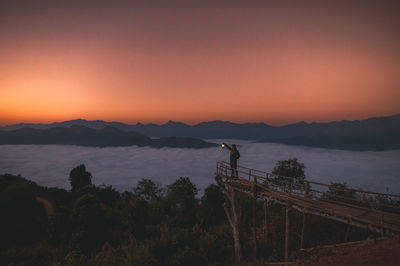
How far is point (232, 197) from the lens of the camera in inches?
609

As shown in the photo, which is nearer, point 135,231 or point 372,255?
point 372,255

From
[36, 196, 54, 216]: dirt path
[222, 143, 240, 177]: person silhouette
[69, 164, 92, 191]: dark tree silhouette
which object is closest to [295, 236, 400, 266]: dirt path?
[222, 143, 240, 177]: person silhouette

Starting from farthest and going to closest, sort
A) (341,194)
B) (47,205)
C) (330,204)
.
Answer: (47,205) < (341,194) < (330,204)

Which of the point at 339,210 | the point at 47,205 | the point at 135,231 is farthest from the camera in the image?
the point at 47,205

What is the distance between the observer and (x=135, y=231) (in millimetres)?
23938

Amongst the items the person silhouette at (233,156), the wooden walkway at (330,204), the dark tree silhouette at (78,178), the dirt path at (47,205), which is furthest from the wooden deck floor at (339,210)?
the dark tree silhouette at (78,178)

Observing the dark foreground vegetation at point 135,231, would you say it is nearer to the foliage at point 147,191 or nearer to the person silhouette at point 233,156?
the person silhouette at point 233,156

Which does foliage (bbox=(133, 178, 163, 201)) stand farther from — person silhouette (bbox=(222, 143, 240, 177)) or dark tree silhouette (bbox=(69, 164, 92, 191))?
person silhouette (bbox=(222, 143, 240, 177))

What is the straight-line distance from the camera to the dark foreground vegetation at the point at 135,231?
14.4 metres

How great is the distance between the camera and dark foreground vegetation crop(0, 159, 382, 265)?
14.4 meters

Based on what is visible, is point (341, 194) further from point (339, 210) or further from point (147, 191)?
point (147, 191)

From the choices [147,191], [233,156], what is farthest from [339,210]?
[147,191]

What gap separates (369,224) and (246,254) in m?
10.8

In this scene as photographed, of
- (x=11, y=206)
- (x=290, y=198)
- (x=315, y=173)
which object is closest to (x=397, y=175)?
(x=315, y=173)
